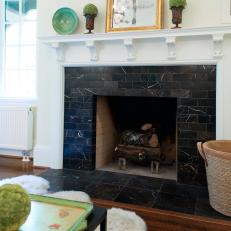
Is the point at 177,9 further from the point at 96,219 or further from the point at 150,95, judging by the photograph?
the point at 96,219

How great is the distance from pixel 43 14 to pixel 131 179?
211cm

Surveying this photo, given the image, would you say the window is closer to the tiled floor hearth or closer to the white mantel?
the white mantel

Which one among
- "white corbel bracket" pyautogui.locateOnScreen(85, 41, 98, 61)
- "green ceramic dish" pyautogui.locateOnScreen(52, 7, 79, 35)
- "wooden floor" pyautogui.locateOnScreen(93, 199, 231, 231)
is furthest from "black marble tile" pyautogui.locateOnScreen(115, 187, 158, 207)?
"green ceramic dish" pyautogui.locateOnScreen(52, 7, 79, 35)

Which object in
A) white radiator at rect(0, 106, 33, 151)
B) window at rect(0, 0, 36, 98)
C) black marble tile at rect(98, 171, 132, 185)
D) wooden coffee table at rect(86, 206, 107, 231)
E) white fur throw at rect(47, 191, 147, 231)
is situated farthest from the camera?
window at rect(0, 0, 36, 98)

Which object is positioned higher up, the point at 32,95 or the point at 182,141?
the point at 32,95

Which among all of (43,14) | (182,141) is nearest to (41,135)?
(43,14)

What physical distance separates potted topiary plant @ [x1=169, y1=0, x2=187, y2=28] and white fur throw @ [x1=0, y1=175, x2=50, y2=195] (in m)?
1.95

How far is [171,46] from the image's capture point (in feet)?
8.39

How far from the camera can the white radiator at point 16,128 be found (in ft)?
11.0

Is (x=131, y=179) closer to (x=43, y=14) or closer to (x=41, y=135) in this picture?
(x=41, y=135)

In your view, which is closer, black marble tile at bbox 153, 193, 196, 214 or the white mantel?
black marble tile at bbox 153, 193, 196, 214

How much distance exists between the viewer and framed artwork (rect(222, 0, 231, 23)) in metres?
2.45

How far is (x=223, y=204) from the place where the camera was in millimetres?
1996

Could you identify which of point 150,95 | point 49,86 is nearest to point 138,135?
point 150,95
